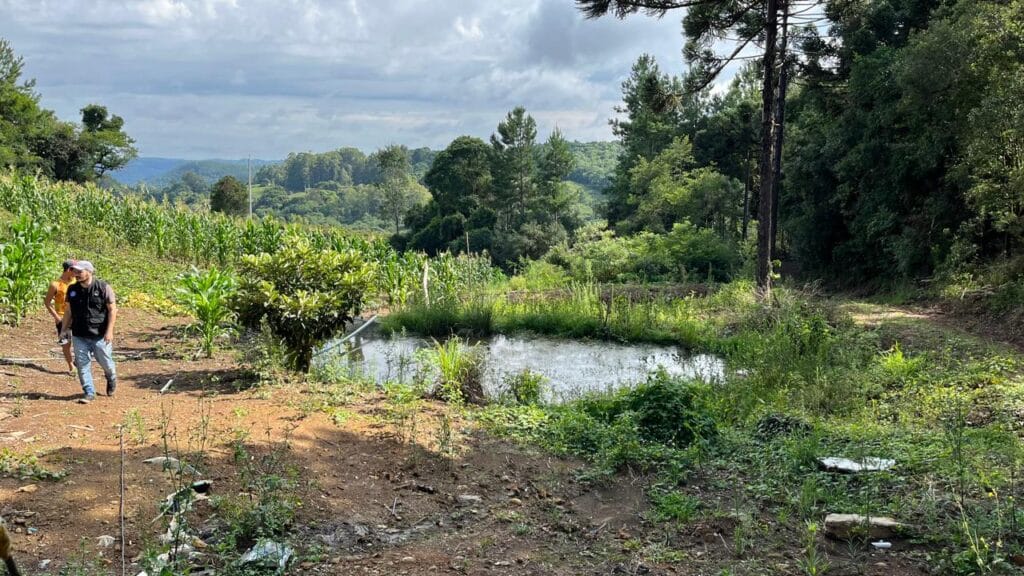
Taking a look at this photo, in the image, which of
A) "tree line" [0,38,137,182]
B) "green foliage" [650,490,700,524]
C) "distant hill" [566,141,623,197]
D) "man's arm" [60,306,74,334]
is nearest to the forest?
"green foliage" [650,490,700,524]

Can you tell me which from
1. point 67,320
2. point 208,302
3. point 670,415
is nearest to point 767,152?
point 670,415

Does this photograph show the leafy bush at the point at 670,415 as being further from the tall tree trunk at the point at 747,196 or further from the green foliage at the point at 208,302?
the tall tree trunk at the point at 747,196

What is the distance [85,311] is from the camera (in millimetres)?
6781

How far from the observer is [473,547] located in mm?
4238

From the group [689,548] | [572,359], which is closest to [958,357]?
[572,359]

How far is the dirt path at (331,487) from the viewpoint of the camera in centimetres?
401

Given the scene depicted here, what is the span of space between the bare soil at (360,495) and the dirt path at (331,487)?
1 cm

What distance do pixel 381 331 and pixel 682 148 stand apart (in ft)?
75.0

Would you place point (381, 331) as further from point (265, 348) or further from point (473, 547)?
point (473, 547)

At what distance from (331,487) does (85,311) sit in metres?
3.62

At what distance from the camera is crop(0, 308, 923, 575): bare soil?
396cm

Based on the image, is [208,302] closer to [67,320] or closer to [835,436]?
[67,320]

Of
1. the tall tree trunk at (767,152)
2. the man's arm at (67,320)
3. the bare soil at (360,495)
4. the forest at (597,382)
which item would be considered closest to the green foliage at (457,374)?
the forest at (597,382)

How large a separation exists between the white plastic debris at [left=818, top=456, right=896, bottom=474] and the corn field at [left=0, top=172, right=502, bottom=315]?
1283 centimetres
